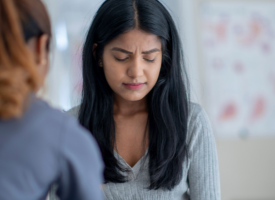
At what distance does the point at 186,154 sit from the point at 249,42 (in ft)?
5.06

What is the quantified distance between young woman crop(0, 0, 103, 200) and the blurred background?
5.97ft

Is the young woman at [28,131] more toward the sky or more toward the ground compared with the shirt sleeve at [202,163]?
more toward the sky

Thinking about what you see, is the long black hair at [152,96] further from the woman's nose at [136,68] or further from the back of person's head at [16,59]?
the back of person's head at [16,59]

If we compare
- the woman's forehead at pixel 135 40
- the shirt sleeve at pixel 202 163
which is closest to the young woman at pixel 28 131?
the woman's forehead at pixel 135 40

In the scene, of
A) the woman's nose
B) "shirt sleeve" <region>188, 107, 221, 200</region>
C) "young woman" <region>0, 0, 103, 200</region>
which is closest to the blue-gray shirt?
"young woman" <region>0, 0, 103, 200</region>

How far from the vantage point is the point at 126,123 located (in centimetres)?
120

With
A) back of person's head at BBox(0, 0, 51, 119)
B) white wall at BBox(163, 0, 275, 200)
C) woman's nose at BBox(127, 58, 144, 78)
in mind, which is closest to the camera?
back of person's head at BBox(0, 0, 51, 119)

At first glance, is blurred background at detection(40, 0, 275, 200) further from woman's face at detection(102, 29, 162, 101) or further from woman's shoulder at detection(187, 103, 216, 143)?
woman's face at detection(102, 29, 162, 101)

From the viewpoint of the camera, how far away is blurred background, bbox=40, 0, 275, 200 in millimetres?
2312

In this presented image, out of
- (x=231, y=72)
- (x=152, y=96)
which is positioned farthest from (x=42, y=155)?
(x=231, y=72)

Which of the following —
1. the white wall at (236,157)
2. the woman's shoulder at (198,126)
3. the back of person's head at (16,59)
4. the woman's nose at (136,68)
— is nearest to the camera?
the back of person's head at (16,59)

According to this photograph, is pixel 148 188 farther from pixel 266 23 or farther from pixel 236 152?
pixel 266 23

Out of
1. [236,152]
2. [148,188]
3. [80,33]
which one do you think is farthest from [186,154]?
[80,33]

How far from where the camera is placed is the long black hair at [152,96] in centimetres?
102
